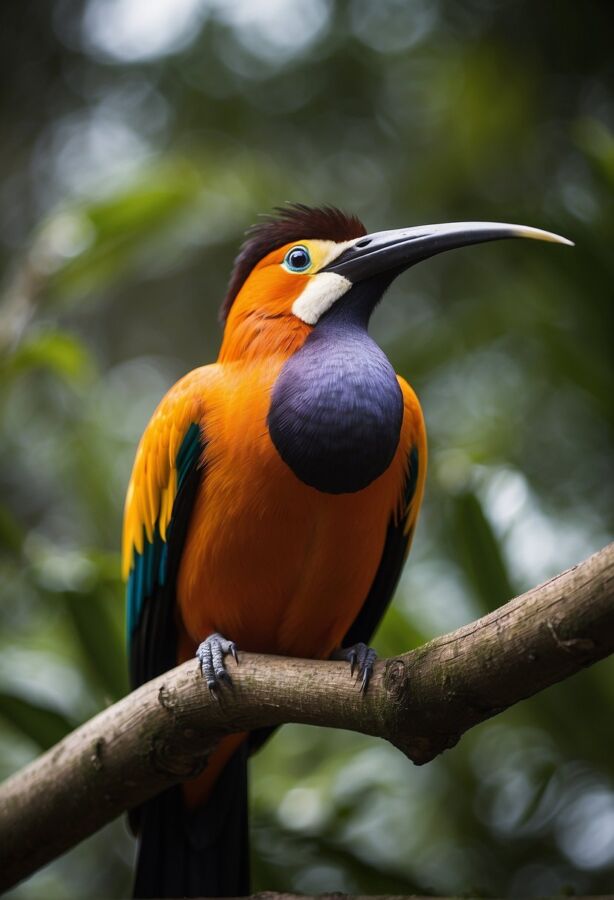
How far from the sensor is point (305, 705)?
2.30 metres

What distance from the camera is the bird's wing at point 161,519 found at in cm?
291

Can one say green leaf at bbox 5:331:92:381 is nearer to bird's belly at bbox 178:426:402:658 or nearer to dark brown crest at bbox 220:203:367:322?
dark brown crest at bbox 220:203:367:322

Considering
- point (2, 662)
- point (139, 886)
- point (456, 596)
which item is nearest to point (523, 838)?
point (456, 596)

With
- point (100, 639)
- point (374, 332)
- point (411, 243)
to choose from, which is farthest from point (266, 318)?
point (374, 332)

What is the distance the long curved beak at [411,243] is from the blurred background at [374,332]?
2.94 feet

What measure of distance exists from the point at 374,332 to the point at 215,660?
3992 mm

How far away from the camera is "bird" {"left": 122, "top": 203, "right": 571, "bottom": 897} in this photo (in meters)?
2.59

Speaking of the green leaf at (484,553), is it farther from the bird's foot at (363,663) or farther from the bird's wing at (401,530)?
the bird's foot at (363,663)

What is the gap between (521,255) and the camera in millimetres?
4516

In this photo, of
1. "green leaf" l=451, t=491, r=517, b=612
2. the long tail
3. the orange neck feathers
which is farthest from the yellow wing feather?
"green leaf" l=451, t=491, r=517, b=612

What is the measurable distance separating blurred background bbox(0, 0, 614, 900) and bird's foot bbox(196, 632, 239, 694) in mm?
932

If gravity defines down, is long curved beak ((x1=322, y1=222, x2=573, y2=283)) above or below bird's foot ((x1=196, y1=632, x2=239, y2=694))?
above

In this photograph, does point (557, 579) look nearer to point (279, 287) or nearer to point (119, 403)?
point (279, 287)

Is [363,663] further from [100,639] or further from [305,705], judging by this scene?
[100,639]
